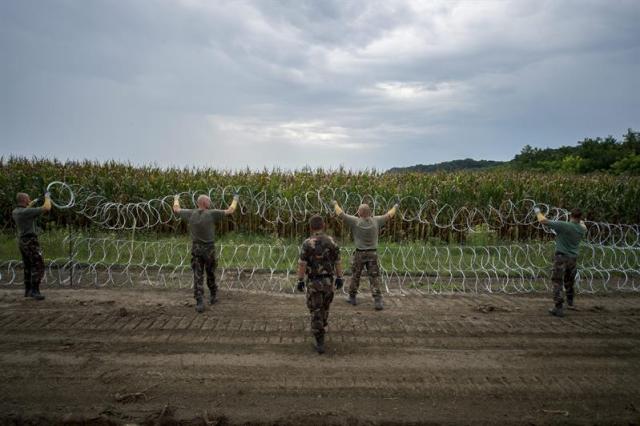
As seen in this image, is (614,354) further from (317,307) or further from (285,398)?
(285,398)

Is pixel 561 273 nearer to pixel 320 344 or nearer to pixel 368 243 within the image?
pixel 368 243

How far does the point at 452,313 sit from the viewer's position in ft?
30.3

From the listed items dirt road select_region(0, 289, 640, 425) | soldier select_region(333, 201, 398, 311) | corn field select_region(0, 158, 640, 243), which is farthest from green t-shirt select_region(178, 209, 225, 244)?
corn field select_region(0, 158, 640, 243)

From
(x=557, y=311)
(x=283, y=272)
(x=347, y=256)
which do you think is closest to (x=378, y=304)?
(x=557, y=311)

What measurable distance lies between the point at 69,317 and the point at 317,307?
15.5 ft

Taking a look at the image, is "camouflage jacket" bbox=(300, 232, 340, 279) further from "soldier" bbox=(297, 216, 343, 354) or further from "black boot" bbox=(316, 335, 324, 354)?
"black boot" bbox=(316, 335, 324, 354)

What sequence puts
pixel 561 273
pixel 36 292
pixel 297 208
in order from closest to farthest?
1. pixel 561 273
2. pixel 36 292
3. pixel 297 208

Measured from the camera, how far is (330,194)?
18.0m

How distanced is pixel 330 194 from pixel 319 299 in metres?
10.8

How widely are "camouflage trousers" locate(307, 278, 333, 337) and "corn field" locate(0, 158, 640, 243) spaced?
8.65 metres

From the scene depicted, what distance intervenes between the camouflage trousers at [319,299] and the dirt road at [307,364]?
1.58 ft

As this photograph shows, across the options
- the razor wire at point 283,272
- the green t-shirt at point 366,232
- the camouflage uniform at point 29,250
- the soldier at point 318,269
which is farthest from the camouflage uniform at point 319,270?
the camouflage uniform at point 29,250

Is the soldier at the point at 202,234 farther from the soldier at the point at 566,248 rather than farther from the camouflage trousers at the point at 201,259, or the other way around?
the soldier at the point at 566,248

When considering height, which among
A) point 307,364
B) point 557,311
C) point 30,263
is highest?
point 30,263
